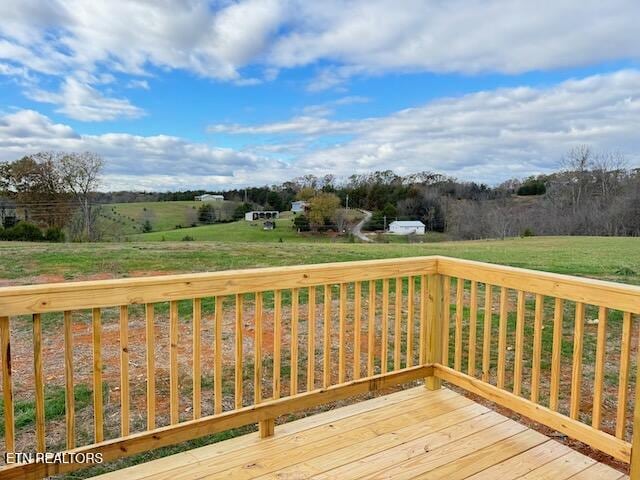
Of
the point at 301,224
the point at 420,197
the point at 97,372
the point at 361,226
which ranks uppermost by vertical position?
the point at 420,197

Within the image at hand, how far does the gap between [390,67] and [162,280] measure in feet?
28.4

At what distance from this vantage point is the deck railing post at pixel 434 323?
8.93 ft

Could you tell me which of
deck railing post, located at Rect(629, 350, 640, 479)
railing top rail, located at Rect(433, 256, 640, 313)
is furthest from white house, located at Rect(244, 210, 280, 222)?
deck railing post, located at Rect(629, 350, 640, 479)

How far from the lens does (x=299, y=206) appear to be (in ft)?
82.6

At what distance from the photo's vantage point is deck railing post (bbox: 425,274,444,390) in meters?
2.72

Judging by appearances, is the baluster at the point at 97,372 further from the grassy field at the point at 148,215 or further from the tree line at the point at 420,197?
the grassy field at the point at 148,215

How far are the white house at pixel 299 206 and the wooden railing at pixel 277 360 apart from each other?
2115 cm

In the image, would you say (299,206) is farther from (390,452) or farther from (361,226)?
(390,452)

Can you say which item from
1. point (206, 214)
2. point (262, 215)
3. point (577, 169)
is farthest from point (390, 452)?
point (577, 169)

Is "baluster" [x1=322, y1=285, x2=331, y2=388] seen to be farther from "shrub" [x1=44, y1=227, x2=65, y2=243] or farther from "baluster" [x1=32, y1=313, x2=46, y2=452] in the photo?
"shrub" [x1=44, y1=227, x2=65, y2=243]

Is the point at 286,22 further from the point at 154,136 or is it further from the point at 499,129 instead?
the point at 499,129

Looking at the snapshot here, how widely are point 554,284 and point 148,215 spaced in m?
24.2

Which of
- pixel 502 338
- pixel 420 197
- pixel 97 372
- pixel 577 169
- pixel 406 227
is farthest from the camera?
pixel 420 197

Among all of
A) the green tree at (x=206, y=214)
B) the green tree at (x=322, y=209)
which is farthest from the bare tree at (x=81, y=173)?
the green tree at (x=322, y=209)
